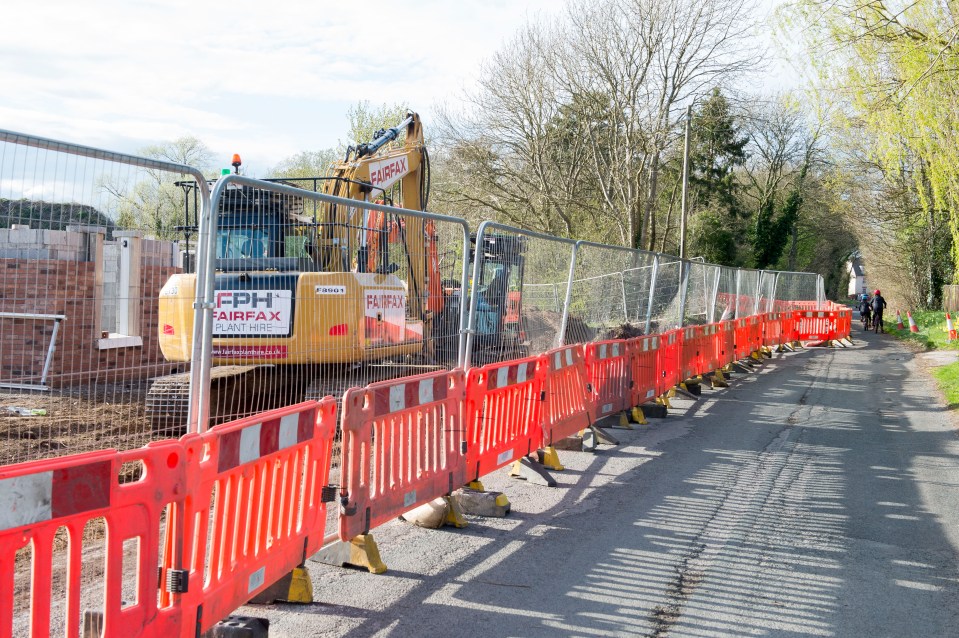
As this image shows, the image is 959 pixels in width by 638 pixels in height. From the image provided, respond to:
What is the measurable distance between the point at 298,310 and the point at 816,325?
23.6 m

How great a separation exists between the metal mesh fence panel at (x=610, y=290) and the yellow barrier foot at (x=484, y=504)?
4986 millimetres

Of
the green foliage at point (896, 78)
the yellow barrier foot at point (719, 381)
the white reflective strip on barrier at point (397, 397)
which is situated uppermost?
the green foliage at point (896, 78)

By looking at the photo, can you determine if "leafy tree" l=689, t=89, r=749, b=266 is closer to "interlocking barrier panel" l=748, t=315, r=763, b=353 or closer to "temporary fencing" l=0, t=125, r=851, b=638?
"interlocking barrier panel" l=748, t=315, r=763, b=353

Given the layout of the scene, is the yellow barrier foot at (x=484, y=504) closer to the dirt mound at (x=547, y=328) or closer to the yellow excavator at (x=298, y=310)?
the yellow excavator at (x=298, y=310)

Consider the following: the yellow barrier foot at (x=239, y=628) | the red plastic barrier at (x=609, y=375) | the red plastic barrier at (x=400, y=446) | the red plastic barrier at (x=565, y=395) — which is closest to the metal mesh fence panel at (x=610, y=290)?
the red plastic barrier at (x=609, y=375)

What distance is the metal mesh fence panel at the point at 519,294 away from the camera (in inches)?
376

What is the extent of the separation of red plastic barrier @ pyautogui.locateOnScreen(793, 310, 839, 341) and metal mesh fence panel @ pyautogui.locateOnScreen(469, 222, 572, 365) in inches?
742

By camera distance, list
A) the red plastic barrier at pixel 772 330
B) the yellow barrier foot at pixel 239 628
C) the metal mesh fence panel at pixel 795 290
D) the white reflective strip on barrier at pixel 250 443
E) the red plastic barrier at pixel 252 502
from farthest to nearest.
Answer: the metal mesh fence panel at pixel 795 290
the red plastic barrier at pixel 772 330
the white reflective strip on barrier at pixel 250 443
the yellow barrier foot at pixel 239 628
the red plastic barrier at pixel 252 502

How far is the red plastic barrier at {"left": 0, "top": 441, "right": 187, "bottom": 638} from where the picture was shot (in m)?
2.85

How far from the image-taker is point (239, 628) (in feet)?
13.0

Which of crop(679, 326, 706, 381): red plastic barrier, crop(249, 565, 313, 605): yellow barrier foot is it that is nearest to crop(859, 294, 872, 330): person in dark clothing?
crop(679, 326, 706, 381): red plastic barrier

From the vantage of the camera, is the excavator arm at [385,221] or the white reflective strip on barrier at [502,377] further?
the excavator arm at [385,221]

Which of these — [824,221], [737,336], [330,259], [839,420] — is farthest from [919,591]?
[824,221]

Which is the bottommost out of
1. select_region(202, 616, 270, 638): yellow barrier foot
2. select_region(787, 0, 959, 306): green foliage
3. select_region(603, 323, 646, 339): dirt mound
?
select_region(202, 616, 270, 638): yellow barrier foot
